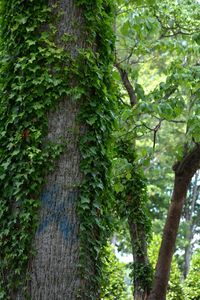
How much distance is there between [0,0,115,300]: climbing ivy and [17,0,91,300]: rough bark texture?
41 millimetres

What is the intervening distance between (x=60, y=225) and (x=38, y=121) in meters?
0.62

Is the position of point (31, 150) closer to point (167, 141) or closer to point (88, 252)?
point (88, 252)

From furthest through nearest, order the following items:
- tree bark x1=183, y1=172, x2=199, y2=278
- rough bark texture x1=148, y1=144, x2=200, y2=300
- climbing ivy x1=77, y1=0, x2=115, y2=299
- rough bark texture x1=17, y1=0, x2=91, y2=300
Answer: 1. tree bark x1=183, y1=172, x2=199, y2=278
2. rough bark texture x1=148, y1=144, x2=200, y2=300
3. climbing ivy x1=77, y1=0, x2=115, y2=299
4. rough bark texture x1=17, y1=0, x2=91, y2=300

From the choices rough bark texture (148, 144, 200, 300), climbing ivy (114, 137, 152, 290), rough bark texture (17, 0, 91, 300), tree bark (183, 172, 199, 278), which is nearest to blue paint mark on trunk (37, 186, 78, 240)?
rough bark texture (17, 0, 91, 300)

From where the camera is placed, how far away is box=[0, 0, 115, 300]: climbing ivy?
8.77 ft

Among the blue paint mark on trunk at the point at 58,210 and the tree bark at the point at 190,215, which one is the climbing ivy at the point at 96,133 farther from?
the tree bark at the point at 190,215

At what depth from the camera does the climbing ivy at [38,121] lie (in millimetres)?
2672

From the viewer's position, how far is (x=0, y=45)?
3086 mm

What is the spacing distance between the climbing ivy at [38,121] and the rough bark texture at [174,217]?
8.11 ft

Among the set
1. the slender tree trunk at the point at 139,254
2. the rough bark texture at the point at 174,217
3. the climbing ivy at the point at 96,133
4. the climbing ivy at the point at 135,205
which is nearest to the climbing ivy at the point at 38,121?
the climbing ivy at the point at 96,133

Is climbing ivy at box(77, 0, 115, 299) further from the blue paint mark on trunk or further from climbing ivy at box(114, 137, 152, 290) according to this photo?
climbing ivy at box(114, 137, 152, 290)

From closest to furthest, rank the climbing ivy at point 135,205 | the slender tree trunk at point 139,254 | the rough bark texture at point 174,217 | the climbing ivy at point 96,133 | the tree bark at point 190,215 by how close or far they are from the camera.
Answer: the climbing ivy at point 96,133 < the rough bark texture at point 174,217 < the slender tree trunk at point 139,254 < the climbing ivy at point 135,205 < the tree bark at point 190,215

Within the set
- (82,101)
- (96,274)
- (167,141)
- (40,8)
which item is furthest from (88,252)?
(167,141)

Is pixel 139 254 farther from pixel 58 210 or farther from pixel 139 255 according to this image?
pixel 58 210
